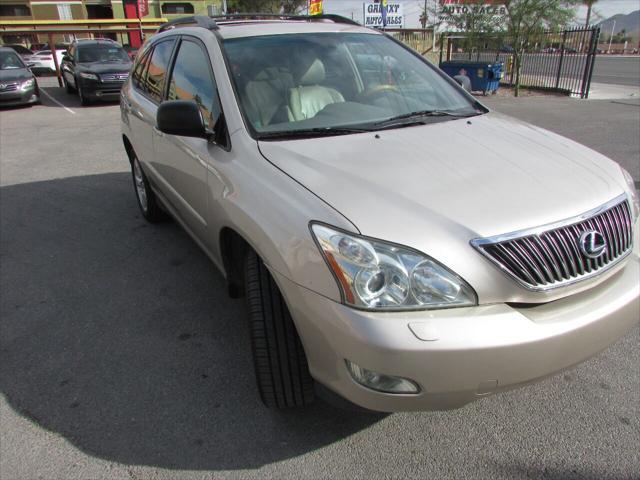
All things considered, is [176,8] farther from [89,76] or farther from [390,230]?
[390,230]

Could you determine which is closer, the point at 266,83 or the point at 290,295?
the point at 290,295

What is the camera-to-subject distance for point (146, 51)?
4.42m

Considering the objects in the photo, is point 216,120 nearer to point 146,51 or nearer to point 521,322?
point 521,322

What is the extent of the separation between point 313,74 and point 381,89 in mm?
436

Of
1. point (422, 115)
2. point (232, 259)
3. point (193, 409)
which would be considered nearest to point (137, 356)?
point (193, 409)

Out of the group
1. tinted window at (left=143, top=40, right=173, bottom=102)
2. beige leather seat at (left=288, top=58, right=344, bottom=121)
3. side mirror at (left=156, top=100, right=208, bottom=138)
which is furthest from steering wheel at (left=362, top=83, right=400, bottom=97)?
tinted window at (left=143, top=40, right=173, bottom=102)

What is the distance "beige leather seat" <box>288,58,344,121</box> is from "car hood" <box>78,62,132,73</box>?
11.5 m

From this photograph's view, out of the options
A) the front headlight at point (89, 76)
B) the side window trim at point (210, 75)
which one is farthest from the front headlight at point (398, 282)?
the front headlight at point (89, 76)

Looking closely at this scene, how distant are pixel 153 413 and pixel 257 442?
21.7 inches

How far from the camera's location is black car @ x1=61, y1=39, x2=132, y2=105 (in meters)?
12.8

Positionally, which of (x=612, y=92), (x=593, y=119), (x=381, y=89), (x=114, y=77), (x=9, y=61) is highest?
(x=381, y=89)

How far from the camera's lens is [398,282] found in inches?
70.2

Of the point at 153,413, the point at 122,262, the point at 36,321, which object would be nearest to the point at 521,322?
the point at 153,413

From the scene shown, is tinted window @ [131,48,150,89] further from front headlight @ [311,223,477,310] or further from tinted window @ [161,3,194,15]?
tinted window @ [161,3,194,15]
